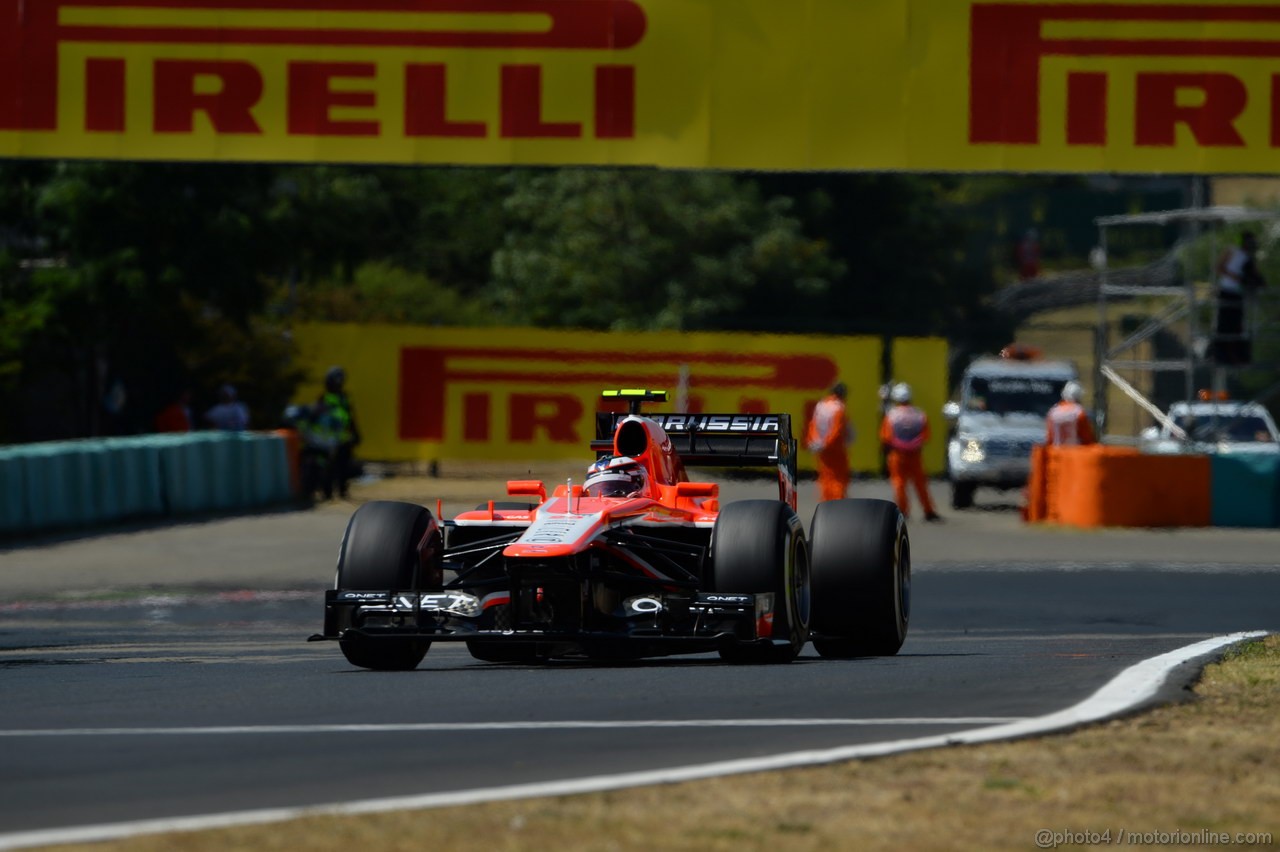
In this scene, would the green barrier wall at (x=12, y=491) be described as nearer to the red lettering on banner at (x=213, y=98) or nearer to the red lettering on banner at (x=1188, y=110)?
the red lettering on banner at (x=213, y=98)

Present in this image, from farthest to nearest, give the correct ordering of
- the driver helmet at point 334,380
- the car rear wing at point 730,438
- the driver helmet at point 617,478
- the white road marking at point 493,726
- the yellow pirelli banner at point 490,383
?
the yellow pirelli banner at point 490,383 < the driver helmet at point 334,380 < the car rear wing at point 730,438 < the driver helmet at point 617,478 < the white road marking at point 493,726

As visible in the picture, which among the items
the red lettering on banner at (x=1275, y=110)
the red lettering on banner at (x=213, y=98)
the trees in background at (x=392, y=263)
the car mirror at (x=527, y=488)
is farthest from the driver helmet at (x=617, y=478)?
the trees in background at (x=392, y=263)

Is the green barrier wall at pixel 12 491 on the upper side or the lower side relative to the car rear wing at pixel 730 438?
lower

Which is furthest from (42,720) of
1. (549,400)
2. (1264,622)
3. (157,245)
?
(549,400)

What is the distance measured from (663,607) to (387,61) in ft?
42.7

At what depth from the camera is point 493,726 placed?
8.56 meters

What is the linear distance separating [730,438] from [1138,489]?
13613 millimetres

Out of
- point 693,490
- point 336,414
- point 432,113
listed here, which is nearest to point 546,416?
point 336,414

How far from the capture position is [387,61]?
75.2ft

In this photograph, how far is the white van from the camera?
30.8m

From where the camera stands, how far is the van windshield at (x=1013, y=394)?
106 ft

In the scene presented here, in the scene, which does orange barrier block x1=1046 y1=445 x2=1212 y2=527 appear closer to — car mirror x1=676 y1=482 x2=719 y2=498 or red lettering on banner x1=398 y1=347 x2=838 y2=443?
red lettering on banner x1=398 y1=347 x2=838 y2=443

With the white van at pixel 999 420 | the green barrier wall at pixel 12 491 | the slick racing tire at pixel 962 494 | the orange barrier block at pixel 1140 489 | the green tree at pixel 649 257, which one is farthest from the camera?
the green tree at pixel 649 257

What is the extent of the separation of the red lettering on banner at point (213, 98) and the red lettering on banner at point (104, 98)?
358 mm
